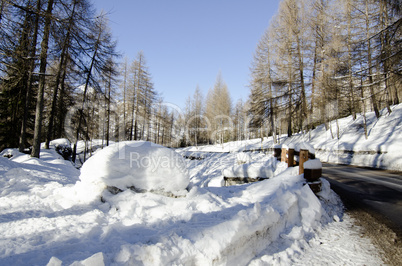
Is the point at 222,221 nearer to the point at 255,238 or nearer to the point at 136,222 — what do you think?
the point at 255,238

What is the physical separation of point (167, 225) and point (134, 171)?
1450mm

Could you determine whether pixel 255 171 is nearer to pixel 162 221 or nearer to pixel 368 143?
pixel 162 221

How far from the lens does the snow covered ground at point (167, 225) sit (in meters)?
2.23

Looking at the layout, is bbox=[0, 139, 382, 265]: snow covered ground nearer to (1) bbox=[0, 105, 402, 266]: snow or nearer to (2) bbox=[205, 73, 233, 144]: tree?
(1) bbox=[0, 105, 402, 266]: snow

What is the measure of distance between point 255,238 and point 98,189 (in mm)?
2810

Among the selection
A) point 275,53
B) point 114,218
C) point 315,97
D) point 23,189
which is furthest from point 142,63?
point 114,218

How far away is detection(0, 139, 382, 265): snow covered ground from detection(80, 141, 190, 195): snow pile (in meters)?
0.02

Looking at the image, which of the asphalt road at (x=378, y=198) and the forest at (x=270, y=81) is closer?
the asphalt road at (x=378, y=198)

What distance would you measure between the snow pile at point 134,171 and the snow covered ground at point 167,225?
0.02m

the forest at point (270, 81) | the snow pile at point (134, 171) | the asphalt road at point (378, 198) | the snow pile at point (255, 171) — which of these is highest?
the forest at point (270, 81)

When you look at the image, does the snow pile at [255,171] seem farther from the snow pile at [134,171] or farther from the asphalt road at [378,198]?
the snow pile at [134,171]

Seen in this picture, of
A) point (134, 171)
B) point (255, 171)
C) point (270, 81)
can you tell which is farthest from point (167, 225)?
point (270, 81)

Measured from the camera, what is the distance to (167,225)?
2.91 m

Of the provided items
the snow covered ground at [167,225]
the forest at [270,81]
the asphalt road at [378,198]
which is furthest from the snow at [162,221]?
the forest at [270,81]
